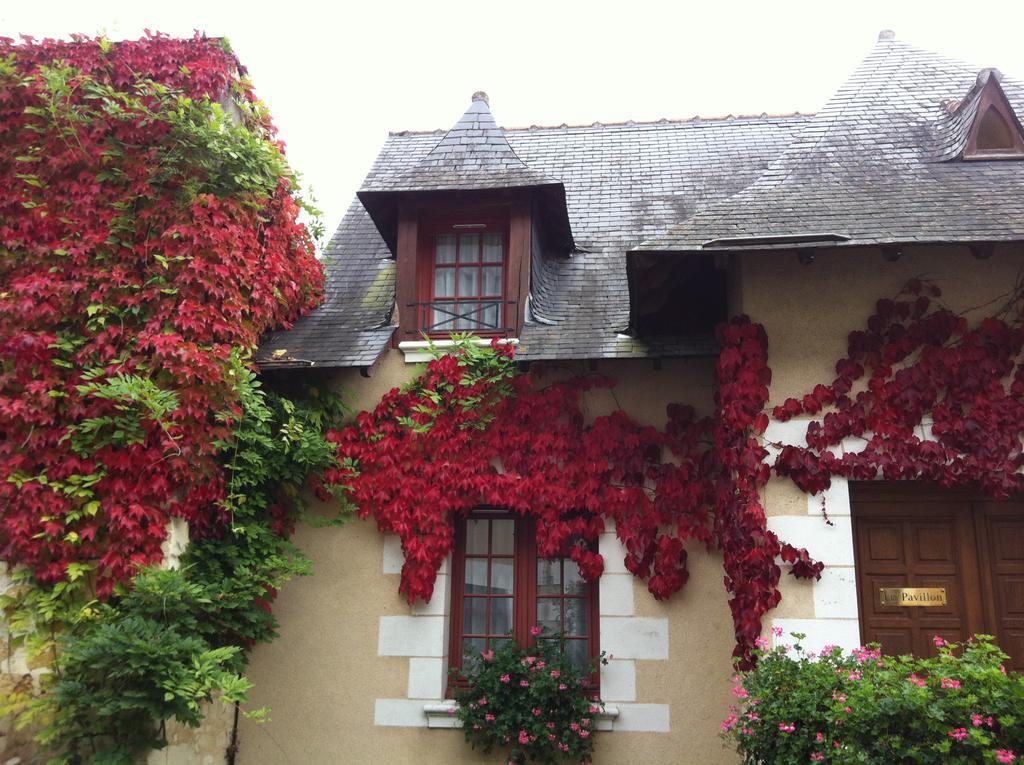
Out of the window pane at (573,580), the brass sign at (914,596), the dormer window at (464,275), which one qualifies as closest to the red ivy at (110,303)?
the dormer window at (464,275)

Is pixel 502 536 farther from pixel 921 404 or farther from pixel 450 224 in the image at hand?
pixel 921 404

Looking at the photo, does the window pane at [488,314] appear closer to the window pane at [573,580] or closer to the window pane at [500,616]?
the window pane at [573,580]

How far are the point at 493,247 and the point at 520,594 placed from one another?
2.68 metres

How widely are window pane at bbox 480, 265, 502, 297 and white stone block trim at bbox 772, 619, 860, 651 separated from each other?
10.5ft

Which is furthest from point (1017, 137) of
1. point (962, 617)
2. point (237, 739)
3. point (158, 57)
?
point (237, 739)

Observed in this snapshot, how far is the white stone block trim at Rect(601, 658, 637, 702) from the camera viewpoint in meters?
5.66

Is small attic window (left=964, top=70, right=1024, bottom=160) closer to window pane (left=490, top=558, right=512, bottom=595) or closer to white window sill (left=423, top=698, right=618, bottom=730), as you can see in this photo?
window pane (left=490, top=558, right=512, bottom=595)

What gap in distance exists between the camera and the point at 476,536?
6246 mm

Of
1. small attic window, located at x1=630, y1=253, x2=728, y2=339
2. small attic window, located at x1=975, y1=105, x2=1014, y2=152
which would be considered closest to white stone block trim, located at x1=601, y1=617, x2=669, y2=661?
small attic window, located at x1=630, y1=253, x2=728, y2=339

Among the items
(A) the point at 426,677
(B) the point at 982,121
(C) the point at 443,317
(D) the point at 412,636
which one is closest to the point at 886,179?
(B) the point at 982,121

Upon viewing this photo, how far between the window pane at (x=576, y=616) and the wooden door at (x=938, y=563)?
1822mm

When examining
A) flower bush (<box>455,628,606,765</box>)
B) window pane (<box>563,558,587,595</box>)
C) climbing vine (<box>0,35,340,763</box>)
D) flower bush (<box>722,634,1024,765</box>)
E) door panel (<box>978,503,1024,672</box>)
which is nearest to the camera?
flower bush (<box>722,634,1024,765</box>)

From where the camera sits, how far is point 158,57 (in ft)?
18.9

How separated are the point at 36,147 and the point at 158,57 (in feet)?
3.25
